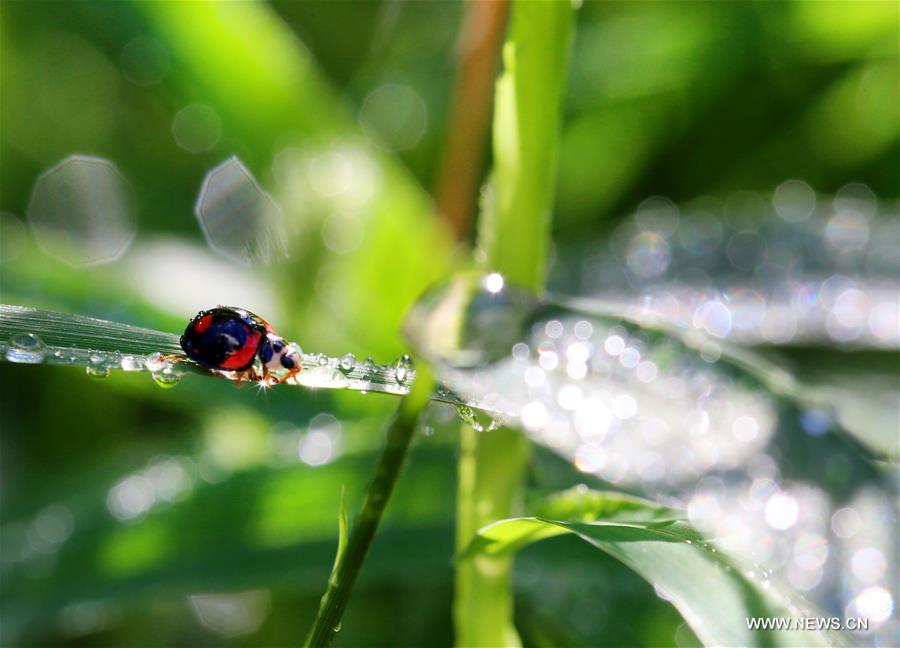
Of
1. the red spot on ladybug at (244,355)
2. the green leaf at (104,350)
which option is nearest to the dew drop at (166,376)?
the green leaf at (104,350)

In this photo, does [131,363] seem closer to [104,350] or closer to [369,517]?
[104,350]

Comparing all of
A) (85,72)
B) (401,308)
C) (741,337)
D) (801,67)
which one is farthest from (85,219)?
(801,67)

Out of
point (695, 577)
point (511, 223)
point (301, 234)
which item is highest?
point (301, 234)

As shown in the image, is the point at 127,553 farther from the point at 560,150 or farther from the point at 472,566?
the point at 560,150

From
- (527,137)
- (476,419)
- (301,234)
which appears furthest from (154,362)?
(301,234)

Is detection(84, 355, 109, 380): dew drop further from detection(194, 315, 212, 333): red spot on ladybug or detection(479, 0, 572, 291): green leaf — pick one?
detection(479, 0, 572, 291): green leaf

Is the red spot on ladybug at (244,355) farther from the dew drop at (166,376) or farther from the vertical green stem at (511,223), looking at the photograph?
the vertical green stem at (511,223)
